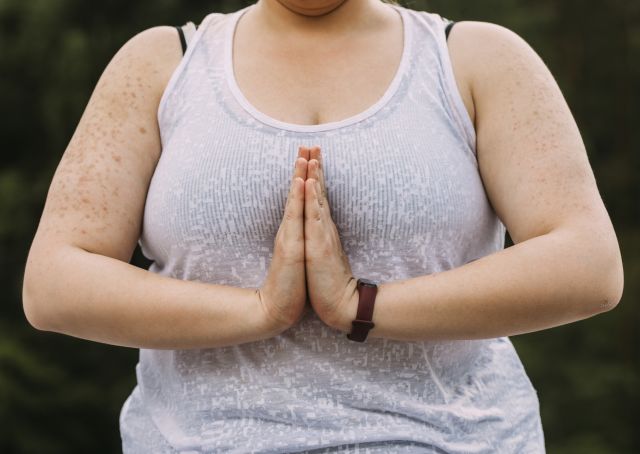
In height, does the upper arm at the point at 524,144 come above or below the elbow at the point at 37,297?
above

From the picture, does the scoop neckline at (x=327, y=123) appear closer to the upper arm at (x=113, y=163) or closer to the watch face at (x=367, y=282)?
the upper arm at (x=113, y=163)

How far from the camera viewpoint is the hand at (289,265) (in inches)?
64.6

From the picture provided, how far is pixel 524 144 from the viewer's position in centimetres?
171

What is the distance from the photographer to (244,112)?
1753mm

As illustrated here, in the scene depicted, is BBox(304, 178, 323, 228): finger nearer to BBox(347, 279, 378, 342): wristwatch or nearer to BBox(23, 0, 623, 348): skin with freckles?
BBox(23, 0, 623, 348): skin with freckles

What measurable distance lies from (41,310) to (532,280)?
818mm

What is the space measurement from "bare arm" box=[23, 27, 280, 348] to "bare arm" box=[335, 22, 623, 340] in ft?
0.75

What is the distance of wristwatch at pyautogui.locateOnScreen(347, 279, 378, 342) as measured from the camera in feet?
5.41

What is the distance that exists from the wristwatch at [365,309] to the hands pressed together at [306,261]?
1 cm

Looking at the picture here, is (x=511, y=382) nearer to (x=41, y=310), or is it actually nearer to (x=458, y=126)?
(x=458, y=126)

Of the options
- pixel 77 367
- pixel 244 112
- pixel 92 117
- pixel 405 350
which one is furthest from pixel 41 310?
pixel 77 367

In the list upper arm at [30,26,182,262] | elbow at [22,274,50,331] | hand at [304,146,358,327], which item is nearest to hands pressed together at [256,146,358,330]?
hand at [304,146,358,327]

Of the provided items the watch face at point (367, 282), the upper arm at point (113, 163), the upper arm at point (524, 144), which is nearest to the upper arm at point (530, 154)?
the upper arm at point (524, 144)

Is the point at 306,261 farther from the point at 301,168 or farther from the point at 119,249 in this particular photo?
the point at 119,249
